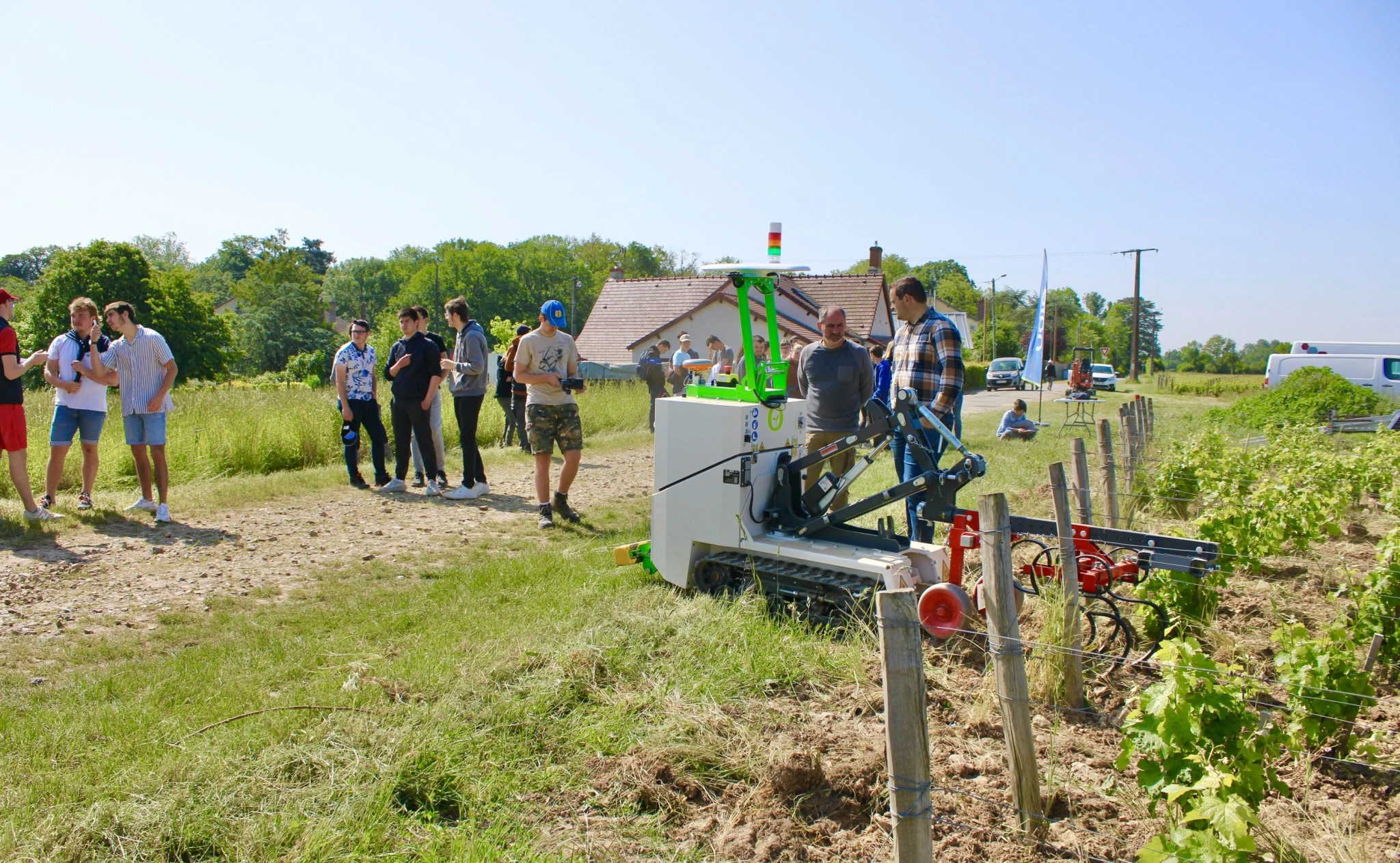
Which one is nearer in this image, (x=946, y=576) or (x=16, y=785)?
(x=16, y=785)

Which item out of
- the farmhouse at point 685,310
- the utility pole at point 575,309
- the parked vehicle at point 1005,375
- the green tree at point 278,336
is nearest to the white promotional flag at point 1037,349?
the farmhouse at point 685,310

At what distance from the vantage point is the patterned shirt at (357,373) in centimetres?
922

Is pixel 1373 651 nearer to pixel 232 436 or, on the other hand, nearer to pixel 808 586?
pixel 808 586

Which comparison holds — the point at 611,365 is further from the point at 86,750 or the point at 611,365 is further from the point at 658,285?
the point at 86,750

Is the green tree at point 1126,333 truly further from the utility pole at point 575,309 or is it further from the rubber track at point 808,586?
the rubber track at point 808,586

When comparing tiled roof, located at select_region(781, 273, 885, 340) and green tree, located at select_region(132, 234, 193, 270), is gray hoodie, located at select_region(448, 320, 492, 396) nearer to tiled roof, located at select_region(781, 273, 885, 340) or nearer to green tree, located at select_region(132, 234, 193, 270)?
tiled roof, located at select_region(781, 273, 885, 340)

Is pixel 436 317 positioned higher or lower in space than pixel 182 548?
higher

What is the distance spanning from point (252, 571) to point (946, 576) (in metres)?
4.53

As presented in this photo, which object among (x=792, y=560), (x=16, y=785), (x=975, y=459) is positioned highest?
(x=975, y=459)

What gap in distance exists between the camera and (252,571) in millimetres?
6012

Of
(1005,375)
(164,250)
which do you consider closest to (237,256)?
(164,250)

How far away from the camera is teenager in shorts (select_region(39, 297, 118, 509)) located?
7.14 metres

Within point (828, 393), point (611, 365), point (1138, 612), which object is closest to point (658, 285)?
point (611, 365)

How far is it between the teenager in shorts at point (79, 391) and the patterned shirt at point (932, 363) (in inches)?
247
